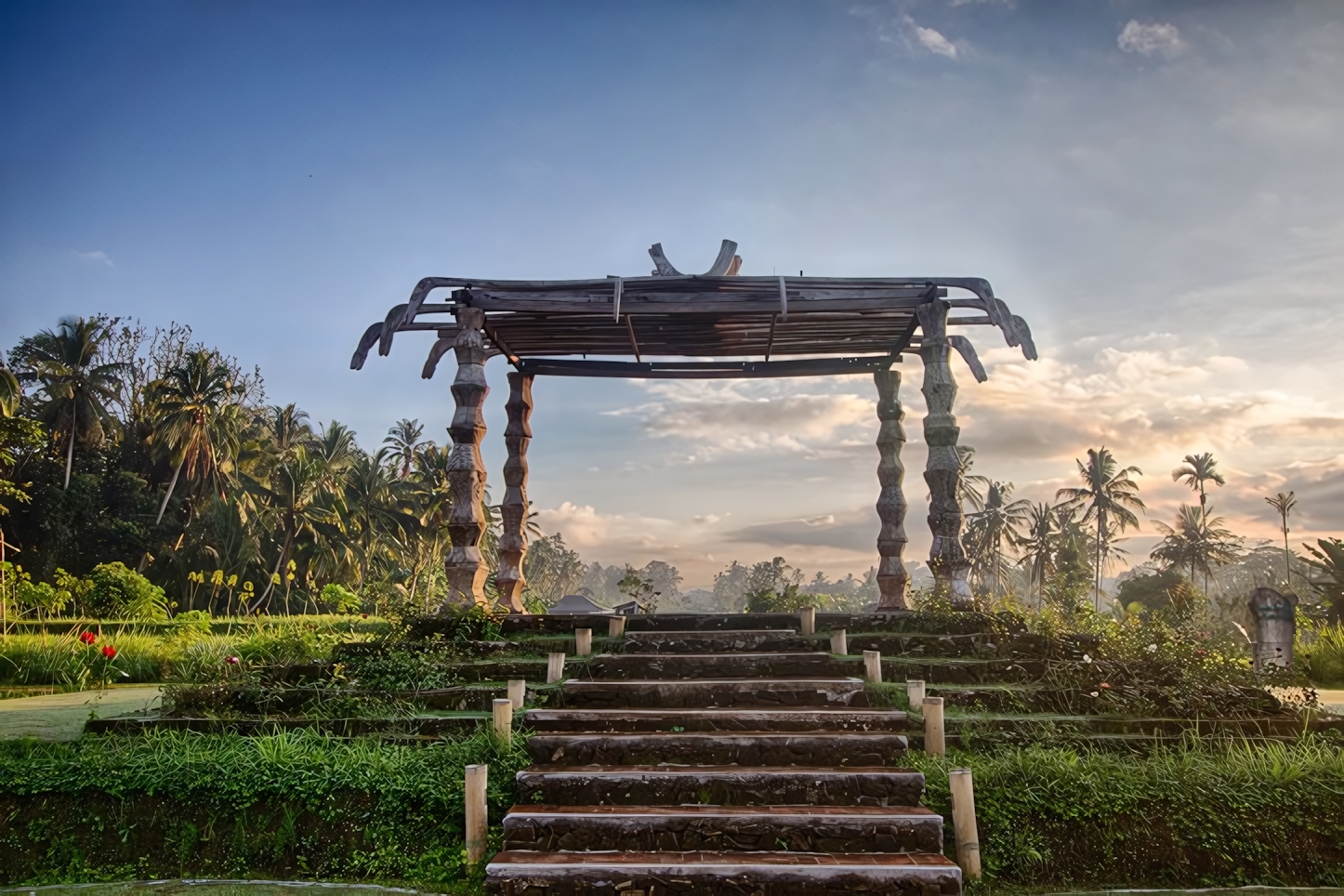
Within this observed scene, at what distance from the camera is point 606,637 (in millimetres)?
8984

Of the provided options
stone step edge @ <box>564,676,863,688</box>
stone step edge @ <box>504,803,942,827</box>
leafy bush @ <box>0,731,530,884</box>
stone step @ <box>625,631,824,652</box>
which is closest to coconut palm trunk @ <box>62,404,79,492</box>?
leafy bush @ <box>0,731,530,884</box>

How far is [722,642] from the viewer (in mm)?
8469

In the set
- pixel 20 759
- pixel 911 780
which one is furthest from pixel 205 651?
pixel 911 780

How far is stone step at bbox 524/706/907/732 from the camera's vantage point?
6547 mm

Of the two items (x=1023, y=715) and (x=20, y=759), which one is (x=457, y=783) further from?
(x=1023, y=715)

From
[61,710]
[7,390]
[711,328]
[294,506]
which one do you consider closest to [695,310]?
[711,328]

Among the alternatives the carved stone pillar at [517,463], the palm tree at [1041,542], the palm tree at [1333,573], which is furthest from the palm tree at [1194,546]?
the carved stone pillar at [517,463]

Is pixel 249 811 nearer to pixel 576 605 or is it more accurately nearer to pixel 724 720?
pixel 724 720

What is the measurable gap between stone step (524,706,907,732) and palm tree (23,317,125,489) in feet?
116

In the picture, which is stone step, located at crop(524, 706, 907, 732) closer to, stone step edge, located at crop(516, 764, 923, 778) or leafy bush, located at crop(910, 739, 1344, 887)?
stone step edge, located at crop(516, 764, 923, 778)

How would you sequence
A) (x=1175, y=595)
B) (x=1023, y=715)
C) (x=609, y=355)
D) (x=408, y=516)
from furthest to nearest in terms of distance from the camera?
(x=408, y=516) < (x=1175, y=595) < (x=609, y=355) < (x=1023, y=715)

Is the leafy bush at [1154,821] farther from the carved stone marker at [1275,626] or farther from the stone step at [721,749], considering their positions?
the carved stone marker at [1275,626]

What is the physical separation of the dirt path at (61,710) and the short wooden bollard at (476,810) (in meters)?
4.17

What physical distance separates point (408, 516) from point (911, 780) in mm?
39433
